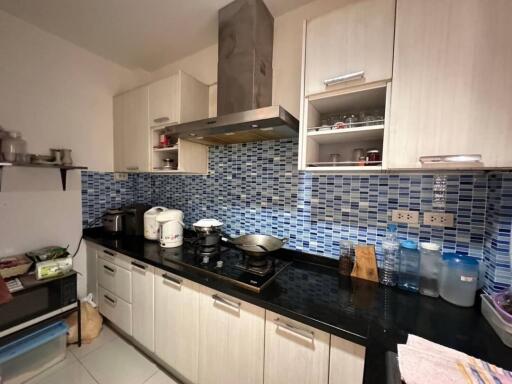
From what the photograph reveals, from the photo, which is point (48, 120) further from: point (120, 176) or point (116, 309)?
point (116, 309)

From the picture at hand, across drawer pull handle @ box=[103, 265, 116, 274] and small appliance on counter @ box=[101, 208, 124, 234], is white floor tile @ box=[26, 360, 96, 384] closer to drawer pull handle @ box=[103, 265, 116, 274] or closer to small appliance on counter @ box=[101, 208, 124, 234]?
drawer pull handle @ box=[103, 265, 116, 274]

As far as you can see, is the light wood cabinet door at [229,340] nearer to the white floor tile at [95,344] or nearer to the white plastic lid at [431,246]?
the white plastic lid at [431,246]

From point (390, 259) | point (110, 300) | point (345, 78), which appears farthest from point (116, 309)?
point (345, 78)

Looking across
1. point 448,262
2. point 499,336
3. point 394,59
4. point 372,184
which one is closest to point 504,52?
point 394,59

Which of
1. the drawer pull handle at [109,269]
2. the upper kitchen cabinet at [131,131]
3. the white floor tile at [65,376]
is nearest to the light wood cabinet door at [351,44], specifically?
the upper kitchen cabinet at [131,131]

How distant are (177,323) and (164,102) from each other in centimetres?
164

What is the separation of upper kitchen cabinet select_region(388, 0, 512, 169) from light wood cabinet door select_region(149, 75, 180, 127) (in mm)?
1447

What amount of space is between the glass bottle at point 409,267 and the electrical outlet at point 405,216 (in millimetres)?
111

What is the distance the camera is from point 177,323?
1.31 metres

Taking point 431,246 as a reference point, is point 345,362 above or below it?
below

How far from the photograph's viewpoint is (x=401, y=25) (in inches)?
33.8

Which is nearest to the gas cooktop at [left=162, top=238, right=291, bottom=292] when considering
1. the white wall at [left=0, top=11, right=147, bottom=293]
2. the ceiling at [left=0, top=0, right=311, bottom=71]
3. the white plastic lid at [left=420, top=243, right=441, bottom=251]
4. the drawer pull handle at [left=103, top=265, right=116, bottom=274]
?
the drawer pull handle at [left=103, top=265, right=116, bottom=274]

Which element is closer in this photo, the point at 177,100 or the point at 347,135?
the point at 347,135

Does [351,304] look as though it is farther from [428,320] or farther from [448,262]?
[448,262]
